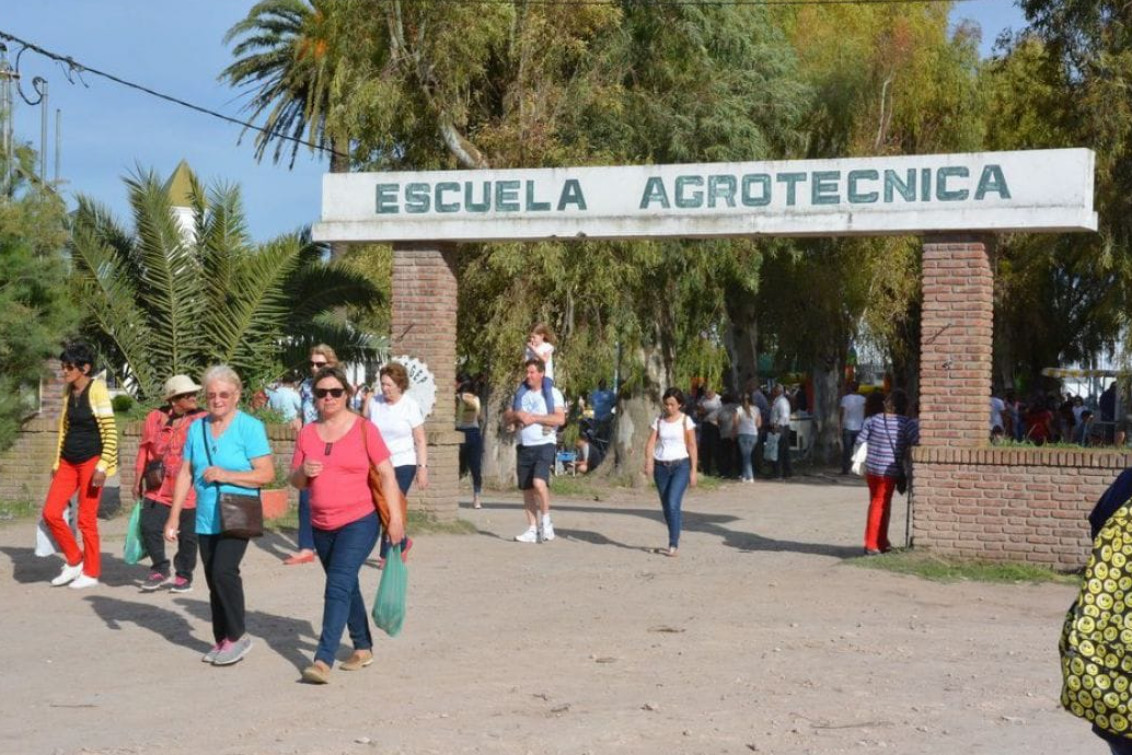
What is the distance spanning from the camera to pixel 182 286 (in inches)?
765

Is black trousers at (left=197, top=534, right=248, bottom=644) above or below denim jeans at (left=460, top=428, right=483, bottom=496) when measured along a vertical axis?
below

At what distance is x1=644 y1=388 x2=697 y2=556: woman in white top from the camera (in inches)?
583

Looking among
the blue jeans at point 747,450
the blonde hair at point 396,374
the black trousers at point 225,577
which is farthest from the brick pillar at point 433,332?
the blue jeans at point 747,450

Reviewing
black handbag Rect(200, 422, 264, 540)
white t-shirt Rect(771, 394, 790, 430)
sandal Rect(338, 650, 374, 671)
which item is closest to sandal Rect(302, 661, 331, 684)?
sandal Rect(338, 650, 374, 671)

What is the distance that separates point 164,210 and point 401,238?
14.5ft

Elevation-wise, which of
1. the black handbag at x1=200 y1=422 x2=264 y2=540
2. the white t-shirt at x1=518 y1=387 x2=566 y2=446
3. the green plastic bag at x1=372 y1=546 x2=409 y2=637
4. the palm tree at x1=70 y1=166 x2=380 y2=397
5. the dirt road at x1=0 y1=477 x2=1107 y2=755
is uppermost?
the palm tree at x1=70 y1=166 x2=380 y2=397

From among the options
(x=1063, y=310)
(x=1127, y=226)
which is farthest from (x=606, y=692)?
(x=1063, y=310)

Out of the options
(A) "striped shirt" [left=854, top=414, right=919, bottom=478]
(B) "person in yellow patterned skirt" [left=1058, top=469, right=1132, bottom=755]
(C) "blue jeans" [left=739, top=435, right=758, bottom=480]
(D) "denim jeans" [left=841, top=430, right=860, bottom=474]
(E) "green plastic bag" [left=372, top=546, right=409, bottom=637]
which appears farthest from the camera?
(D) "denim jeans" [left=841, top=430, right=860, bottom=474]

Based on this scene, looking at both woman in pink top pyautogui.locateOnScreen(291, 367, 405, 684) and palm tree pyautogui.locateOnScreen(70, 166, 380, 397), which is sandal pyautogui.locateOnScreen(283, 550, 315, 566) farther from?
palm tree pyautogui.locateOnScreen(70, 166, 380, 397)

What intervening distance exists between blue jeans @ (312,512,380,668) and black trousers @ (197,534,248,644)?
23.3 inches

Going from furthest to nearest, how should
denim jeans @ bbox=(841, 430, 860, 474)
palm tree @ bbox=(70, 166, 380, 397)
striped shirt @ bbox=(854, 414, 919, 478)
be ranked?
1. denim jeans @ bbox=(841, 430, 860, 474)
2. palm tree @ bbox=(70, 166, 380, 397)
3. striped shirt @ bbox=(854, 414, 919, 478)

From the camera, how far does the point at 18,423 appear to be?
18.5 m

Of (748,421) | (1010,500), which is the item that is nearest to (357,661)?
(1010,500)

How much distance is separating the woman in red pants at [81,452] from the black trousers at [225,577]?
3.21 meters
